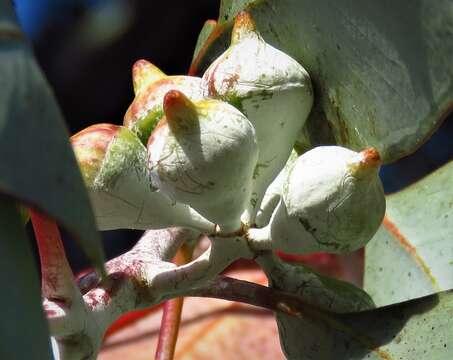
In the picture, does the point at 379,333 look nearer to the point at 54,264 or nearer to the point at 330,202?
the point at 330,202

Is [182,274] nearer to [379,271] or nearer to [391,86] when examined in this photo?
[391,86]

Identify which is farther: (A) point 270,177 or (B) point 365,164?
(A) point 270,177

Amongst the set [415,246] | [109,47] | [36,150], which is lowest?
[109,47]

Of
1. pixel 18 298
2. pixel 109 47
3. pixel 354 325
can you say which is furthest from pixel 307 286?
pixel 109 47

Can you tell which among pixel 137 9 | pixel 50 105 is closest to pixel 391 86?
pixel 50 105

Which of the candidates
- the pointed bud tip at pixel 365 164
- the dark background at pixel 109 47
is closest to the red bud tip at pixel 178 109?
the pointed bud tip at pixel 365 164

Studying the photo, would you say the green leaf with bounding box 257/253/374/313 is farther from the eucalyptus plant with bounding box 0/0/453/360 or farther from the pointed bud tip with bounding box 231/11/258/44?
the pointed bud tip with bounding box 231/11/258/44

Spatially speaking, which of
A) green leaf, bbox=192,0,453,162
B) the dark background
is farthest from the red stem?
the dark background
